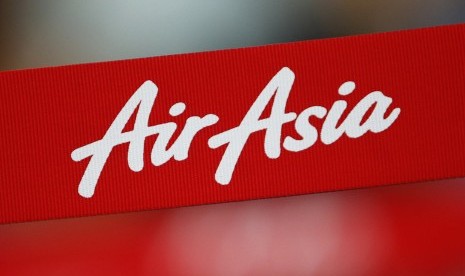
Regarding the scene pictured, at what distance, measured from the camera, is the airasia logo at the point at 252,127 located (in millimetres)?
927

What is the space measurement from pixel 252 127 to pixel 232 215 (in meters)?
0.13

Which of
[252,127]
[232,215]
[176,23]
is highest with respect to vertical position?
[176,23]

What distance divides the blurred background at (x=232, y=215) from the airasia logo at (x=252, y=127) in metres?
0.08

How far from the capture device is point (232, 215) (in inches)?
37.6

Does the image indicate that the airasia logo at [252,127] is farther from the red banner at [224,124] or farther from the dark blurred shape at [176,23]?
the dark blurred shape at [176,23]

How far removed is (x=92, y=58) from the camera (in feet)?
3.29

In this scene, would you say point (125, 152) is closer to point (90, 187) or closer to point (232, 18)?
point (90, 187)

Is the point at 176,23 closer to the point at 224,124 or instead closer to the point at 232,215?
the point at 224,124

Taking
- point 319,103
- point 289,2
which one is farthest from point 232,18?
point 319,103

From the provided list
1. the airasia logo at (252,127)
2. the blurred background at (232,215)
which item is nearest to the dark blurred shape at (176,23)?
the blurred background at (232,215)

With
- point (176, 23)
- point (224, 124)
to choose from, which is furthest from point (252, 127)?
point (176, 23)

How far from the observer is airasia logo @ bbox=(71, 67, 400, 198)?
93 cm

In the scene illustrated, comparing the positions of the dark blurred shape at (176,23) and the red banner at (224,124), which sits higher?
the dark blurred shape at (176,23)

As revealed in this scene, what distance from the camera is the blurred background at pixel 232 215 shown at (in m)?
0.93
